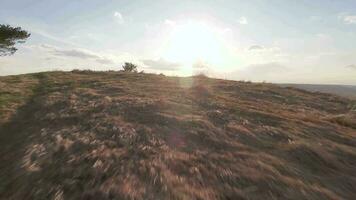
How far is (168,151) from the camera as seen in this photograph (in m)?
9.34

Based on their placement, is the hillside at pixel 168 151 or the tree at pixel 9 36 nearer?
the hillside at pixel 168 151

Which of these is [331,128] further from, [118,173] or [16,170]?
[16,170]

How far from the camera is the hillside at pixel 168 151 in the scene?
7262 mm

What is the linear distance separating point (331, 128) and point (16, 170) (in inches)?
452

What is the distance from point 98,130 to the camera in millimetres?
11594

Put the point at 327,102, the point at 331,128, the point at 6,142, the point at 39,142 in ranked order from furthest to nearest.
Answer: the point at 327,102 → the point at 331,128 → the point at 6,142 → the point at 39,142

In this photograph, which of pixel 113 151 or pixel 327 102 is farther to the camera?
pixel 327 102

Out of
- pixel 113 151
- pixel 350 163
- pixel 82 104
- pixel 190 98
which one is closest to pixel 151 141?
pixel 113 151

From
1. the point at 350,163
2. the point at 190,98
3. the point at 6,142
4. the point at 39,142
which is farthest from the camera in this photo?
the point at 190,98

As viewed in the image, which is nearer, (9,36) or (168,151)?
(168,151)

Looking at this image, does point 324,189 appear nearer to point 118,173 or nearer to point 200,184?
point 200,184

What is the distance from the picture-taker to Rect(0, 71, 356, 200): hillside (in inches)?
286

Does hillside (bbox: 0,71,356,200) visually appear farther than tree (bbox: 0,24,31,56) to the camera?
No

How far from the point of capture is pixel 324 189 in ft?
24.8
